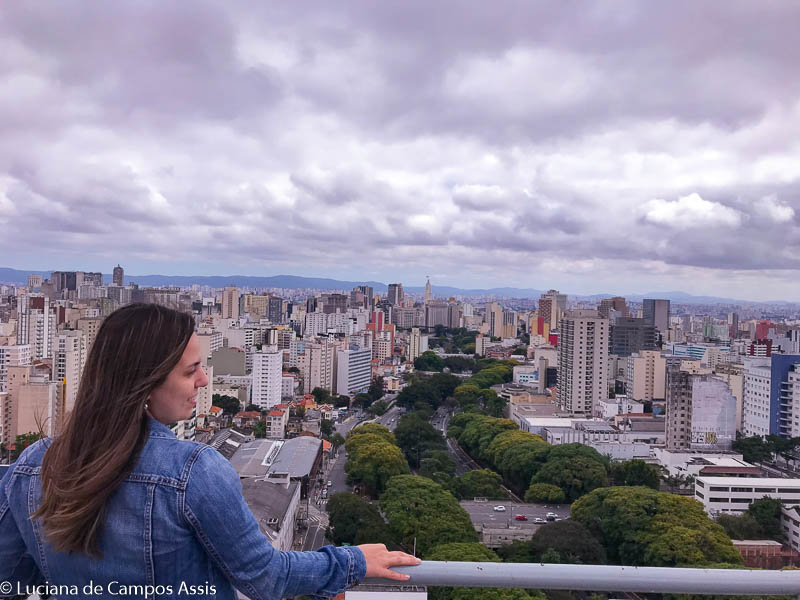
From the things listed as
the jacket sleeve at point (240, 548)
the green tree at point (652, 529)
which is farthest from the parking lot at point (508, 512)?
the jacket sleeve at point (240, 548)

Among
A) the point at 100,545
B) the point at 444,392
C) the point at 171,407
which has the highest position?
the point at 171,407

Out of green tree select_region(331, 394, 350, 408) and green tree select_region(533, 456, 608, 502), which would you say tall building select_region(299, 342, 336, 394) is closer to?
green tree select_region(331, 394, 350, 408)

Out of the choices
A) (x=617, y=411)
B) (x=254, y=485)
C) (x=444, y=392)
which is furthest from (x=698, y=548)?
(x=444, y=392)

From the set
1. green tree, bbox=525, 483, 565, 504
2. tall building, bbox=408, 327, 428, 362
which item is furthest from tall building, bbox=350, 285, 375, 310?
green tree, bbox=525, 483, 565, 504

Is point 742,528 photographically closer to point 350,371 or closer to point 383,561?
point 383,561

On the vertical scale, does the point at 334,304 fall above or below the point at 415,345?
above

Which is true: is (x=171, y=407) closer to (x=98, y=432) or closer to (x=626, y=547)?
(x=98, y=432)

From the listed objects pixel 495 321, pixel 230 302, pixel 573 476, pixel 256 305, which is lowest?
pixel 573 476

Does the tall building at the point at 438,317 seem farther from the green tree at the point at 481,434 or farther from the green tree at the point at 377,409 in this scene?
the green tree at the point at 481,434

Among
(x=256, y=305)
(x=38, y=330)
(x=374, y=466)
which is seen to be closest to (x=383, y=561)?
(x=374, y=466)
